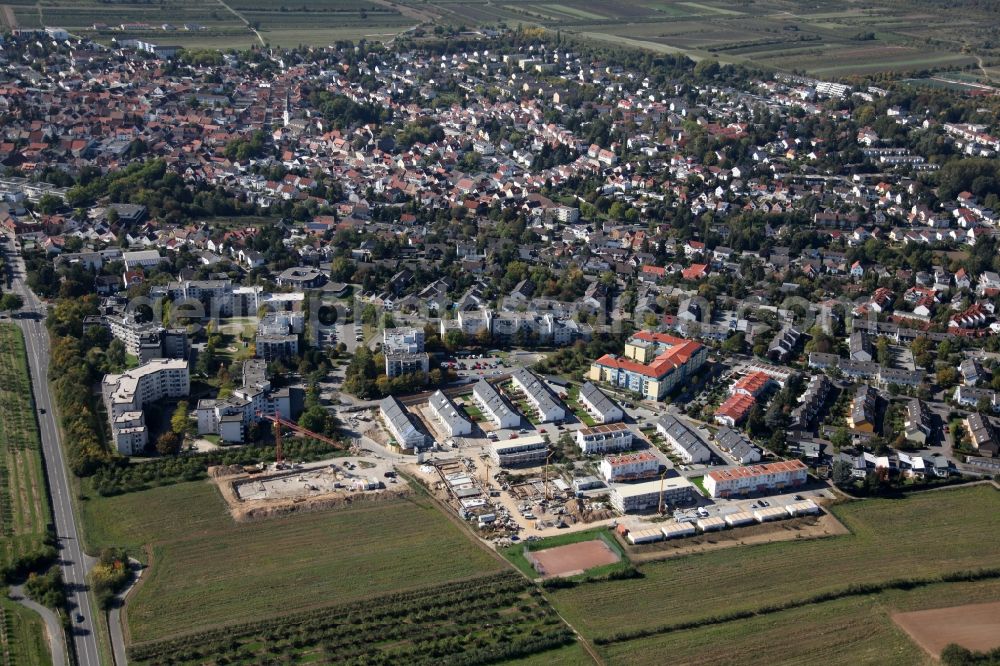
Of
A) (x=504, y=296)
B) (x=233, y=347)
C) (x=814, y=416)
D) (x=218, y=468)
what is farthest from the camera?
(x=504, y=296)

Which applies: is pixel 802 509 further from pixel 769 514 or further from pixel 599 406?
pixel 599 406

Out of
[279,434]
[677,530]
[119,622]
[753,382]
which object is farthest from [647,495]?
[119,622]

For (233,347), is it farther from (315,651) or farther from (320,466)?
(315,651)

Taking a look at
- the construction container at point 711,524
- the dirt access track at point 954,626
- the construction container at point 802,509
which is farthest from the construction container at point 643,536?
the dirt access track at point 954,626

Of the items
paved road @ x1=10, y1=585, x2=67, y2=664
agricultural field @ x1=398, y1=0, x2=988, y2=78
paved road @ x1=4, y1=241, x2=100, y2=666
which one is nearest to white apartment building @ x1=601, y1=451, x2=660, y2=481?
paved road @ x1=4, y1=241, x2=100, y2=666

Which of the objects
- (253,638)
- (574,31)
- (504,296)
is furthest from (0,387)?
(574,31)

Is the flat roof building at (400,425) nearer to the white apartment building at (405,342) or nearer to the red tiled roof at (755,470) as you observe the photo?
the white apartment building at (405,342)

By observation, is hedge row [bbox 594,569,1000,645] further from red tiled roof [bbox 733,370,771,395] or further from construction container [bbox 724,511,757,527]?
red tiled roof [bbox 733,370,771,395]
